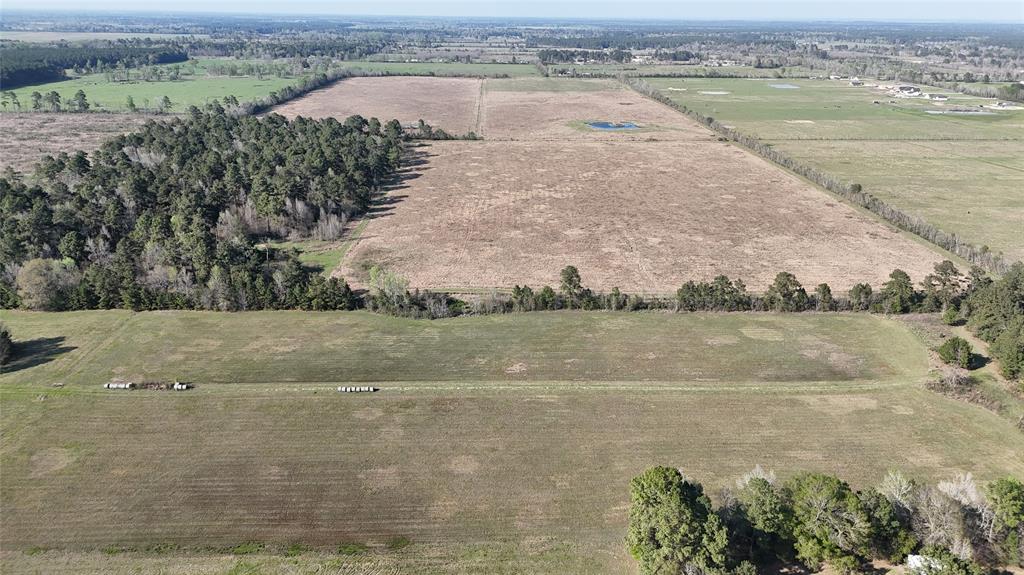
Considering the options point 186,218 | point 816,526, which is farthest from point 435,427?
point 186,218

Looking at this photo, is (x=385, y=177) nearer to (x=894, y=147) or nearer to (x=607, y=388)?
(x=607, y=388)

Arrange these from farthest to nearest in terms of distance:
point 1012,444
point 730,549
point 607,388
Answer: point 607,388
point 1012,444
point 730,549

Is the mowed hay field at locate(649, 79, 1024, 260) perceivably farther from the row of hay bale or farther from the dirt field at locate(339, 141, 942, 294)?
the row of hay bale

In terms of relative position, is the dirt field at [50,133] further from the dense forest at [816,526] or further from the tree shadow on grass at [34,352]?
the dense forest at [816,526]

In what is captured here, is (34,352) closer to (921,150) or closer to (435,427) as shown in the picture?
(435,427)

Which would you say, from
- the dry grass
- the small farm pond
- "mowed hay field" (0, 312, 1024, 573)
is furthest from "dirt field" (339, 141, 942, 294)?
the small farm pond

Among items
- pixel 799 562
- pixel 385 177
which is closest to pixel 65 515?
pixel 799 562

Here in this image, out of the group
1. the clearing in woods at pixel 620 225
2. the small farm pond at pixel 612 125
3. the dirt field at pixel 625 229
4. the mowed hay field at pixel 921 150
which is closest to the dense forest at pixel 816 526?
the clearing in woods at pixel 620 225
